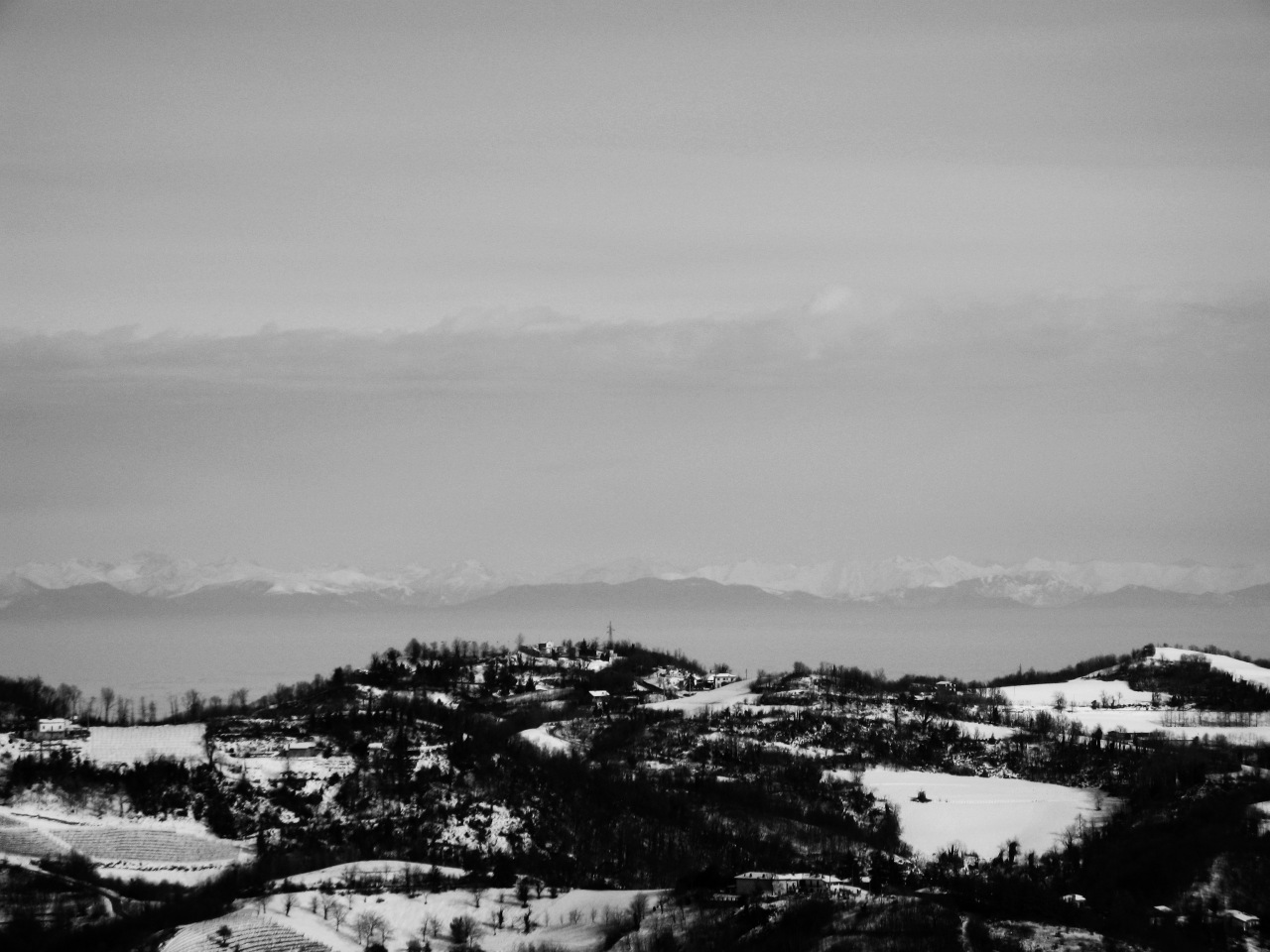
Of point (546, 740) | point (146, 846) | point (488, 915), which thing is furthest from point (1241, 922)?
point (546, 740)

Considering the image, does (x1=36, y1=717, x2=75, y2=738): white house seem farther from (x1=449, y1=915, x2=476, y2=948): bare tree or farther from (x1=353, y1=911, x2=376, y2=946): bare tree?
(x1=449, y1=915, x2=476, y2=948): bare tree

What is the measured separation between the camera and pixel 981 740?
615 feet

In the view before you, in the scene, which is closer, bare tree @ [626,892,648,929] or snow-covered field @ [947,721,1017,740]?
bare tree @ [626,892,648,929]

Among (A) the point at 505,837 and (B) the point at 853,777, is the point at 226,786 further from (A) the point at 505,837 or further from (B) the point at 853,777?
(B) the point at 853,777

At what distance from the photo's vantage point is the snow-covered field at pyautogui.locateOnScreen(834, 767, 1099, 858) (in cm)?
14725

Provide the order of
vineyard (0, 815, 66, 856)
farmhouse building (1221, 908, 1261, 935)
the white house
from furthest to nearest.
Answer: the white house → vineyard (0, 815, 66, 856) → farmhouse building (1221, 908, 1261, 935)

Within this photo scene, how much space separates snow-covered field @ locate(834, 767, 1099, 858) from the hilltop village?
1.39 ft

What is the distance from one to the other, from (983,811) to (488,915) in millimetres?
64449

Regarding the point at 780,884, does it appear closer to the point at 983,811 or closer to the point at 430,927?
the point at 430,927

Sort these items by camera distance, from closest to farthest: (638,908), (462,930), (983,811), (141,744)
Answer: (462,930) < (638,908) < (141,744) < (983,811)

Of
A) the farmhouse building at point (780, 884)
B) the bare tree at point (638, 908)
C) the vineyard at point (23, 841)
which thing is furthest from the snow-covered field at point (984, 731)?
the vineyard at point (23, 841)

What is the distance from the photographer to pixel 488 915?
4149 inches

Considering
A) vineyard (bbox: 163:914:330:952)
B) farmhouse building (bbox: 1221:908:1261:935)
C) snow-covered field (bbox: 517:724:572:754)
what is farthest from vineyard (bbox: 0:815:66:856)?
farmhouse building (bbox: 1221:908:1261:935)

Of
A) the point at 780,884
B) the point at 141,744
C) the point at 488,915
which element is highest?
the point at 141,744
